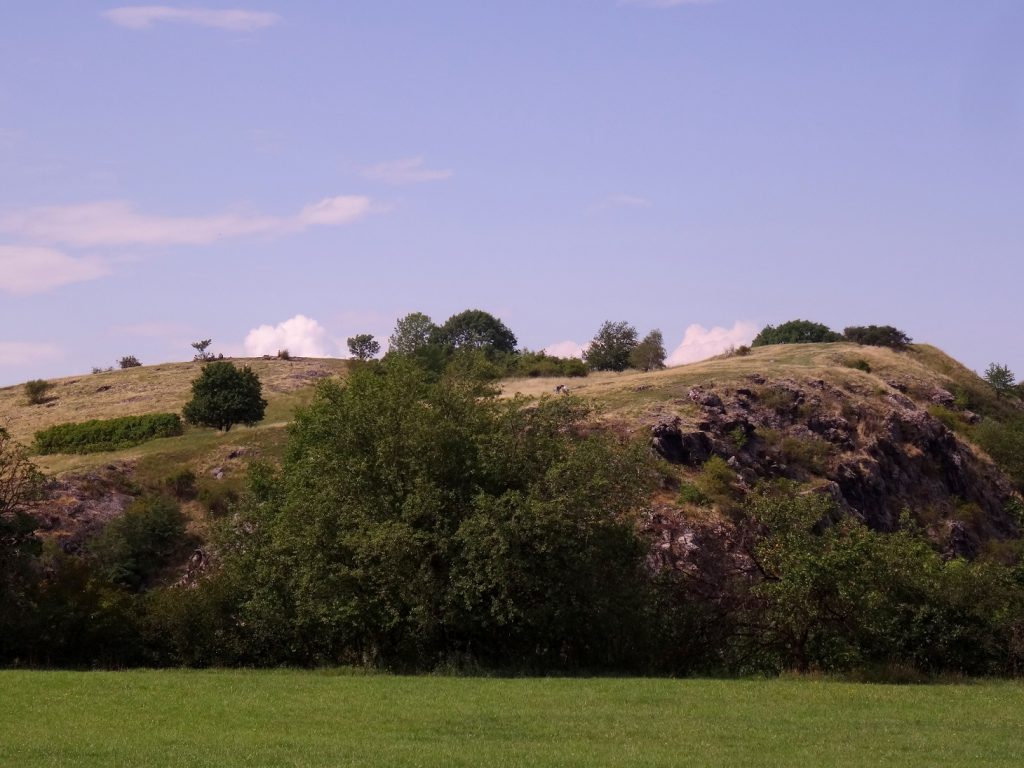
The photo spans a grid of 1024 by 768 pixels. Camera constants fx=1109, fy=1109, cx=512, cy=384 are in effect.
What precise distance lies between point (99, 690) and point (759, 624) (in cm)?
1933

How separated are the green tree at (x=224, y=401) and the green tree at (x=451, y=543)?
53188mm

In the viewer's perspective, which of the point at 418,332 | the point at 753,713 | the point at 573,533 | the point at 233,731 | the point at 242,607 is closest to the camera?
the point at 233,731

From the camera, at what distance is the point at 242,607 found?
36.7 metres

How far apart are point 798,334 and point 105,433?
315 ft

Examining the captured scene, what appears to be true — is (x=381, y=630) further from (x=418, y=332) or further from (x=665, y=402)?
(x=418, y=332)

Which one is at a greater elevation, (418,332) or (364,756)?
(418,332)

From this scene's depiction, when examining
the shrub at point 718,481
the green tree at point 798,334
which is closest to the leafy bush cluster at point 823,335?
the green tree at point 798,334

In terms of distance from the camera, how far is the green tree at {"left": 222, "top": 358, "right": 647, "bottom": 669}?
1316 inches

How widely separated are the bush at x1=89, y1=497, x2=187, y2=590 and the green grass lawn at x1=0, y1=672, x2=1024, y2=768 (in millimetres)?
31855

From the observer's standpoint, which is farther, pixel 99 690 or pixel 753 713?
pixel 99 690

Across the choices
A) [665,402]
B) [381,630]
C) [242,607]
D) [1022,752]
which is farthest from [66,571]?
[665,402]

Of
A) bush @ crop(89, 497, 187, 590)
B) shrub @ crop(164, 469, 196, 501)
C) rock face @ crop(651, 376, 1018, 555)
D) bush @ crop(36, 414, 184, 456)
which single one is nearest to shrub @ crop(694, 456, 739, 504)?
rock face @ crop(651, 376, 1018, 555)

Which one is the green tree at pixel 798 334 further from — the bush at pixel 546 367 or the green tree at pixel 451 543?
the green tree at pixel 451 543

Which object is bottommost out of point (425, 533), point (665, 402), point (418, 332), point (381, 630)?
point (381, 630)
